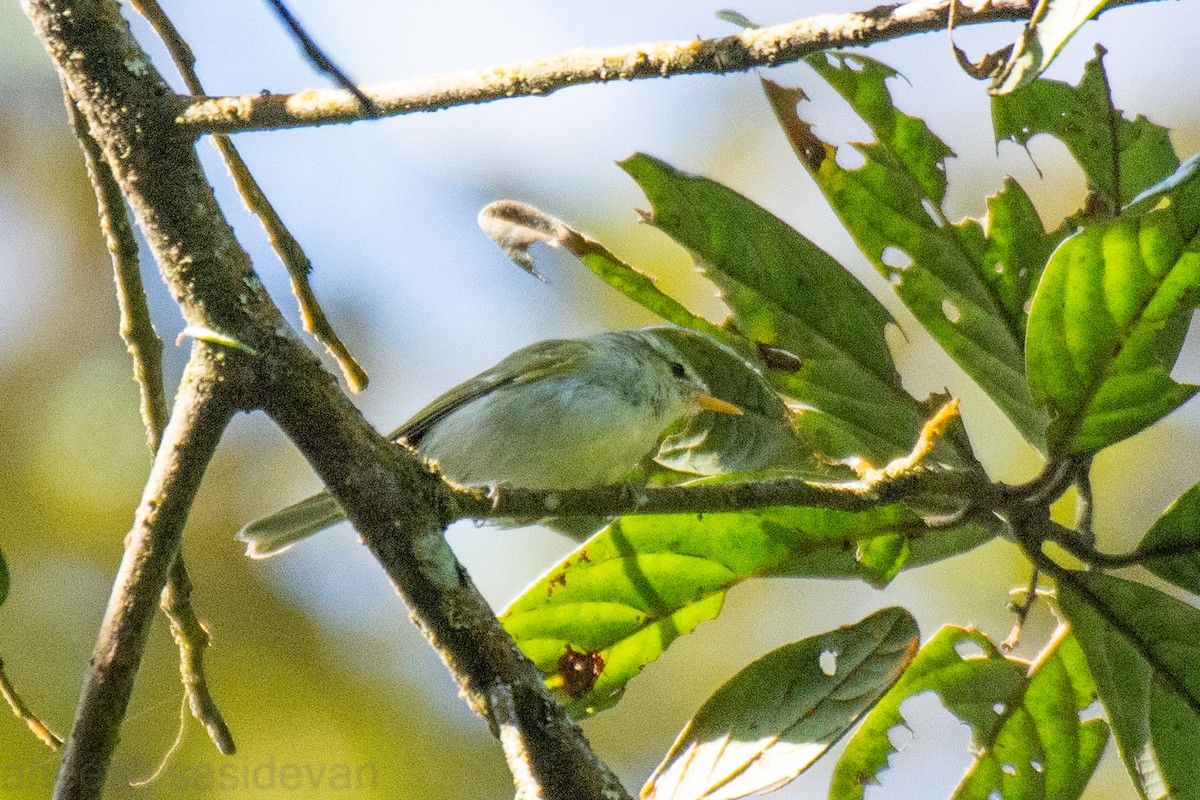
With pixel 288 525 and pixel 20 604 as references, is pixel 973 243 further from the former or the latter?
pixel 20 604

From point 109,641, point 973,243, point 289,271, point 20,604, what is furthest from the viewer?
point 20,604

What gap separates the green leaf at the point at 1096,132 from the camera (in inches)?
87.5

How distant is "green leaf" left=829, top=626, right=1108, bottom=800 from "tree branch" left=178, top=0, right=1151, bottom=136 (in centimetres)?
137

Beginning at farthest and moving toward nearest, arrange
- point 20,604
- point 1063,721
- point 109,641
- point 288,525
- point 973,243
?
point 20,604 → point 288,525 → point 1063,721 → point 973,243 → point 109,641

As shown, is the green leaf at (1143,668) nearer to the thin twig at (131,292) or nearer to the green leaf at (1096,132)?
the green leaf at (1096,132)

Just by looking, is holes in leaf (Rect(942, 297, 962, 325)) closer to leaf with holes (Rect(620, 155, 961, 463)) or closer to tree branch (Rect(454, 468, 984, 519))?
leaf with holes (Rect(620, 155, 961, 463))

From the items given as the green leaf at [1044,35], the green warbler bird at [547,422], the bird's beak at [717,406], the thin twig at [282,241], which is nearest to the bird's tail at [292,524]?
the green warbler bird at [547,422]

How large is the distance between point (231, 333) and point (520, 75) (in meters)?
0.48

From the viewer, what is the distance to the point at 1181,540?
1.90 meters

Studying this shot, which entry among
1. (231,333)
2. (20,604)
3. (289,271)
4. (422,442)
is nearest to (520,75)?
(231,333)

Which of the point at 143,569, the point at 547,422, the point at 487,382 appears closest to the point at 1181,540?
the point at 143,569

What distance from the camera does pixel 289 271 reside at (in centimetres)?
194

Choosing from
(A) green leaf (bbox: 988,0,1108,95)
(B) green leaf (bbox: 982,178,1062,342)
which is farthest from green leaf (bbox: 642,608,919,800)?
(A) green leaf (bbox: 988,0,1108,95)

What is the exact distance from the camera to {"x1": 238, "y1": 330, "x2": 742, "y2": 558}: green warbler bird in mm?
3375
